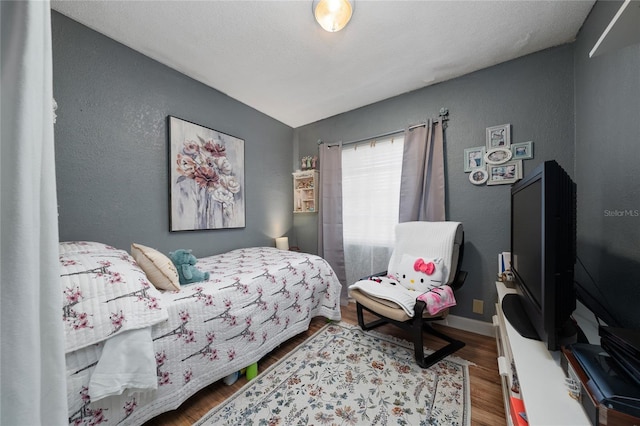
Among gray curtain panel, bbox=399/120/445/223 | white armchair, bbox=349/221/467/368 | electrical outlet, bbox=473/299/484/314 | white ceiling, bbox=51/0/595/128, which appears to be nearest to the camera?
white ceiling, bbox=51/0/595/128

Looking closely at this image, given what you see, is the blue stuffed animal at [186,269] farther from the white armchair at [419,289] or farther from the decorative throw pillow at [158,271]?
the white armchair at [419,289]

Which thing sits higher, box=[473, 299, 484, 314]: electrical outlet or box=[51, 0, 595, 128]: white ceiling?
box=[51, 0, 595, 128]: white ceiling

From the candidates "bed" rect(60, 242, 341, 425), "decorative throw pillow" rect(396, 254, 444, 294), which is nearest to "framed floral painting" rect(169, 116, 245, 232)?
"bed" rect(60, 242, 341, 425)

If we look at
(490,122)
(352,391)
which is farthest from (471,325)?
(490,122)

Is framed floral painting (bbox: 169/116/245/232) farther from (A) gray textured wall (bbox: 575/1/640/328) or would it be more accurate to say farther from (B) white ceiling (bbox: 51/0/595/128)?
(A) gray textured wall (bbox: 575/1/640/328)

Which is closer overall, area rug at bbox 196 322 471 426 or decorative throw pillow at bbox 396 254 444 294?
area rug at bbox 196 322 471 426

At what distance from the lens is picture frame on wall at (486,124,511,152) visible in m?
1.93

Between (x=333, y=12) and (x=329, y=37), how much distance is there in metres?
0.32

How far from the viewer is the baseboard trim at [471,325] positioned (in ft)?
6.54

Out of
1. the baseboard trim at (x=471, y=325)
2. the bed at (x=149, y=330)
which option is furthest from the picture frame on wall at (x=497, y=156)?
the bed at (x=149, y=330)

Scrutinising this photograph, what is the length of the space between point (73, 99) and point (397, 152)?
2.80 m

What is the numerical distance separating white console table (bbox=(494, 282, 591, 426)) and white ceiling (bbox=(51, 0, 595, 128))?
1974mm

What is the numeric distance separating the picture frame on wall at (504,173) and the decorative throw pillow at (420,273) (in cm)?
88

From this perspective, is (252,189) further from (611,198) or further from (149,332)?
(611,198)
